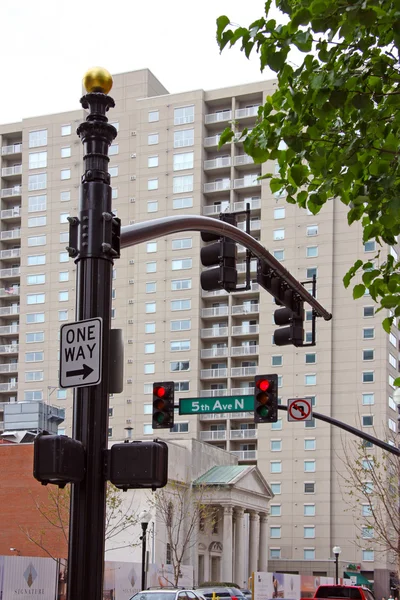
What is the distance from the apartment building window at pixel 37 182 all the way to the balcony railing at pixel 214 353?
25.3 meters

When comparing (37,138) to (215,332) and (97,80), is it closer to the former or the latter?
→ (215,332)

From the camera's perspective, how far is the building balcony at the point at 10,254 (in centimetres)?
10825

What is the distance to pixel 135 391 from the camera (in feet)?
326

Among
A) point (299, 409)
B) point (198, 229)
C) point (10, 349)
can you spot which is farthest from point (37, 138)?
point (198, 229)

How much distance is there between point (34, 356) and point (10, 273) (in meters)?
9.44

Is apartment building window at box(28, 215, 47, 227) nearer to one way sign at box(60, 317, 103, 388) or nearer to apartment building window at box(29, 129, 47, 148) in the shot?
apartment building window at box(29, 129, 47, 148)

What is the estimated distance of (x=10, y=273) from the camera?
108m

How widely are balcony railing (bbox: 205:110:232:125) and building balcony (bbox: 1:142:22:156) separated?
21116 mm

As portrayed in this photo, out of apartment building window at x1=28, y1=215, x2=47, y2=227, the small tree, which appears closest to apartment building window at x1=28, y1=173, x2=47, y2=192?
apartment building window at x1=28, y1=215, x2=47, y2=227

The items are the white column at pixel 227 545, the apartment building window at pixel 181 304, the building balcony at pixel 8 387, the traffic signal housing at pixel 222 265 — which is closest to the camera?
the traffic signal housing at pixel 222 265

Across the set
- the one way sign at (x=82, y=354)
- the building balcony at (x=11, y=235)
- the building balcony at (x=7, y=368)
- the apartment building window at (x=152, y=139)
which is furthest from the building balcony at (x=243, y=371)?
the one way sign at (x=82, y=354)

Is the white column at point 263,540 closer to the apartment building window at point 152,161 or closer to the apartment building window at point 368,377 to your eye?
the apartment building window at point 368,377

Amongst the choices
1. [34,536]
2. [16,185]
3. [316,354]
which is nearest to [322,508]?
[316,354]

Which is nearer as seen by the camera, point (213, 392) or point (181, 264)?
point (213, 392)
